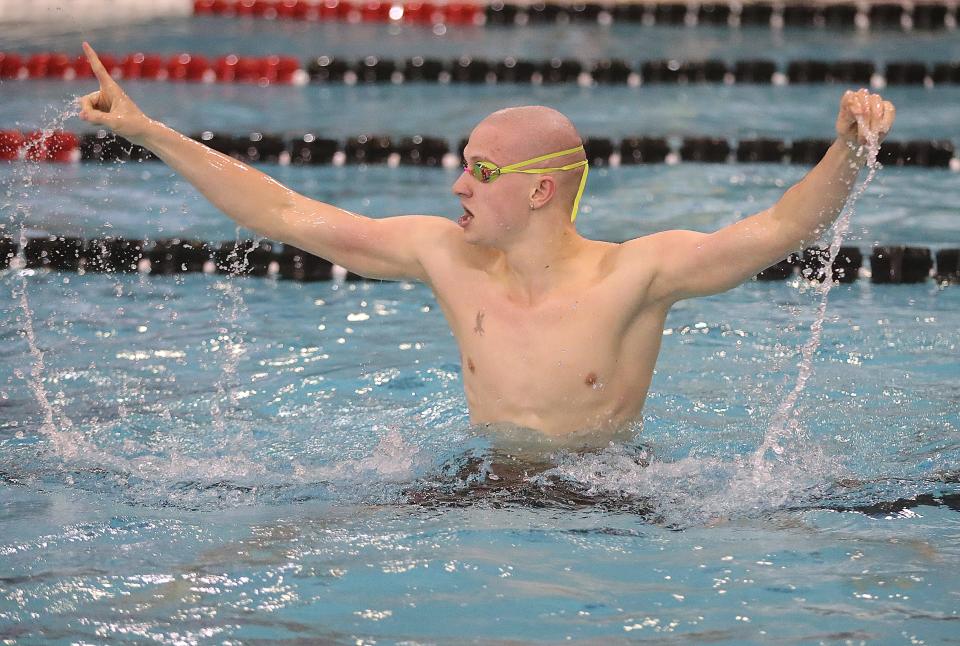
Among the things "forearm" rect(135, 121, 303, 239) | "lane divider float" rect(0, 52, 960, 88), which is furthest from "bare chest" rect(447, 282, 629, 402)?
"lane divider float" rect(0, 52, 960, 88)

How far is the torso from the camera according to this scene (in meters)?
3.35

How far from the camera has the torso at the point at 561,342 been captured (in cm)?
335

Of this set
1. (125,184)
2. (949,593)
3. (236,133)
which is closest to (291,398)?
(949,593)

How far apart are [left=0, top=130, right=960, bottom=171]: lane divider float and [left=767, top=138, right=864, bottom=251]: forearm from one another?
464 centimetres

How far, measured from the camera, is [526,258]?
3.37 metres

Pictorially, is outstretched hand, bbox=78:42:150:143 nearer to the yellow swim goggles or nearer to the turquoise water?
the yellow swim goggles

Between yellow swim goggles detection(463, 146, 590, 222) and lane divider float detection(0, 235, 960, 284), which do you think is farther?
lane divider float detection(0, 235, 960, 284)

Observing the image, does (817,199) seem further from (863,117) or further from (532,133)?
(532,133)

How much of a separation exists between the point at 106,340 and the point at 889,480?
3.08 m

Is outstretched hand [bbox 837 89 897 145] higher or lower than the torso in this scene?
higher

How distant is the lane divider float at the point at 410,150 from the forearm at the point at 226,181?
4.25m

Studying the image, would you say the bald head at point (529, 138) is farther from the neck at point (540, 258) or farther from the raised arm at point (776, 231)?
the raised arm at point (776, 231)

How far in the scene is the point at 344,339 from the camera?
207 inches

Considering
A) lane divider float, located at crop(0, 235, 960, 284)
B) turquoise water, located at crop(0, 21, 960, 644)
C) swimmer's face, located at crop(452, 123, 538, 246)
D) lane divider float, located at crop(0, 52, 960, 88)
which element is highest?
lane divider float, located at crop(0, 52, 960, 88)
